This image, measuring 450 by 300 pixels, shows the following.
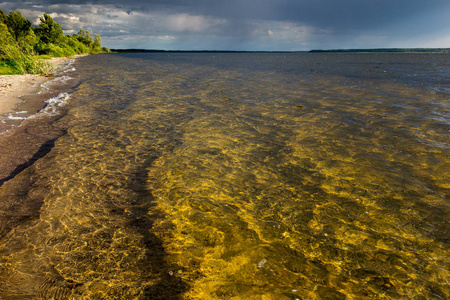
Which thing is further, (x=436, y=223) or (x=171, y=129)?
(x=171, y=129)

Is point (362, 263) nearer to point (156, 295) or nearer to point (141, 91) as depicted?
point (156, 295)

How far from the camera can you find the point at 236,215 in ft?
18.5

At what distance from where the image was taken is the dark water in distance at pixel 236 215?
13.0 ft

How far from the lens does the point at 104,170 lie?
7.50 m

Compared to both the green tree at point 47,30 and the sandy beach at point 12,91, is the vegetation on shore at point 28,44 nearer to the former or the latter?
the green tree at point 47,30

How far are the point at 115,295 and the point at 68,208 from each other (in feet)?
10.1

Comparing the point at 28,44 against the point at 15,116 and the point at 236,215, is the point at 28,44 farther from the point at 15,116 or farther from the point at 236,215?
the point at 236,215

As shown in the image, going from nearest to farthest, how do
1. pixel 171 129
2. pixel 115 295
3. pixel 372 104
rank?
pixel 115 295 < pixel 171 129 < pixel 372 104

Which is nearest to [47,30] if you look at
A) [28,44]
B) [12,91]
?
[28,44]

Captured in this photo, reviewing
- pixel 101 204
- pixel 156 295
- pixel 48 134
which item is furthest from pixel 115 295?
pixel 48 134

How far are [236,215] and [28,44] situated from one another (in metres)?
47.9

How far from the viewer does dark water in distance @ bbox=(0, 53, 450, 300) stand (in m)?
3.95

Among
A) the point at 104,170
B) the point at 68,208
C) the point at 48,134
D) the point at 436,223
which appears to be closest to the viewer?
the point at 436,223

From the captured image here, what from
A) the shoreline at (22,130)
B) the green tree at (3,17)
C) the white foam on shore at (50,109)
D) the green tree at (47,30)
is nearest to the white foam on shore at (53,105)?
the white foam on shore at (50,109)
